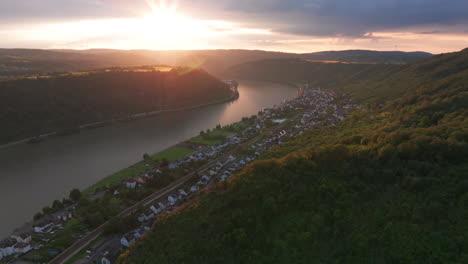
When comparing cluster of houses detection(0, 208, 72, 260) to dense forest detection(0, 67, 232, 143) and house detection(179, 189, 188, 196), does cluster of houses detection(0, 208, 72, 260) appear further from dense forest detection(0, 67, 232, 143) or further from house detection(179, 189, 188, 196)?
dense forest detection(0, 67, 232, 143)

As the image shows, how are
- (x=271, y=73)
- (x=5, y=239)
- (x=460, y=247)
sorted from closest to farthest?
(x=460, y=247) → (x=5, y=239) → (x=271, y=73)

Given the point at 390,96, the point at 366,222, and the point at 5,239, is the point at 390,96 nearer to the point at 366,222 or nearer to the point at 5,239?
the point at 366,222

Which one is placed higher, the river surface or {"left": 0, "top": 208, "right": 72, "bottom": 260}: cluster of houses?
{"left": 0, "top": 208, "right": 72, "bottom": 260}: cluster of houses

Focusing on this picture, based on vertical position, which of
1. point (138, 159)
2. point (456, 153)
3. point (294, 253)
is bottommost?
point (138, 159)

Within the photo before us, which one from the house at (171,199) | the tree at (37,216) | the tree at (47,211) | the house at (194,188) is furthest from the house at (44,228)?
the house at (194,188)

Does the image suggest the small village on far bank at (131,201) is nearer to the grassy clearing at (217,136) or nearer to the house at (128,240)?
the house at (128,240)

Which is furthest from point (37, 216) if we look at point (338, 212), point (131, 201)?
point (338, 212)

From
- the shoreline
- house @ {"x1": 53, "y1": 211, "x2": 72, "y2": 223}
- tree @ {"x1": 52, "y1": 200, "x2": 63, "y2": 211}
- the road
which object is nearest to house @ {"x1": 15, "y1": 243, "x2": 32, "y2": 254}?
the road

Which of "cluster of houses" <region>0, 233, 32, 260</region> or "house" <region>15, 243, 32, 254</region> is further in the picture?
"house" <region>15, 243, 32, 254</region>

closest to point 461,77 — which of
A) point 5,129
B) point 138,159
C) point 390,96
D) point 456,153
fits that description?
point 390,96
